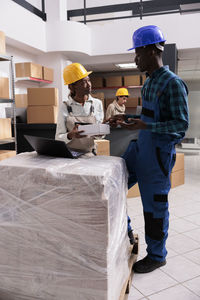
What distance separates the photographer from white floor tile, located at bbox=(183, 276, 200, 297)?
175 centimetres

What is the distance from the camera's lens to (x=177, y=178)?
438cm

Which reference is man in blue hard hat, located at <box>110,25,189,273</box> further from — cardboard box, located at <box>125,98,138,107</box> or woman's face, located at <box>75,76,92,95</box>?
cardboard box, located at <box>125,98,138,107</box>

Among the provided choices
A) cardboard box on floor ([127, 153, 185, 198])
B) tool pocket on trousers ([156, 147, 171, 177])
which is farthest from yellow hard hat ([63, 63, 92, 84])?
cardboard box on floor ([127, 153, 185, 198])

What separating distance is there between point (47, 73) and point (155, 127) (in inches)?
196

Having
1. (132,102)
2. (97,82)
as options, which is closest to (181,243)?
(132,102)

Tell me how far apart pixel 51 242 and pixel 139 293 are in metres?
0.84

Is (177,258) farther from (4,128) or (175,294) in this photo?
(4,128)

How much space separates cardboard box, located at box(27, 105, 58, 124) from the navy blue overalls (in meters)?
2.87

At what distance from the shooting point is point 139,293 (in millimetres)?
1715

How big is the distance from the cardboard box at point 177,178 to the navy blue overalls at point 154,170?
8.09 ft

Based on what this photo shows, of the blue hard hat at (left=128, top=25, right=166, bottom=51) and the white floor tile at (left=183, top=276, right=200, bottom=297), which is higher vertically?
the blue hard hat at (left=128, top=25, right=166, bottom=51)

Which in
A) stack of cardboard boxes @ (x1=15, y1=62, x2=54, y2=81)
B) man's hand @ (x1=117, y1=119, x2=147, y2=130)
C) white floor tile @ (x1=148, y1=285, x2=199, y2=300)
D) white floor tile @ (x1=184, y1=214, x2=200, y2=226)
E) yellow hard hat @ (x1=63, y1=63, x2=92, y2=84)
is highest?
stack of cardboard boxes @ (x1=15, y1=62, x2=54, y2=81)

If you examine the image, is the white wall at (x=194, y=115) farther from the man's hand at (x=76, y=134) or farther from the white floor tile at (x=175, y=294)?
the man's hand at (x=76, y=134)

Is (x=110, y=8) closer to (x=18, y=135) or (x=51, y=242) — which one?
(x=18, y=135)
